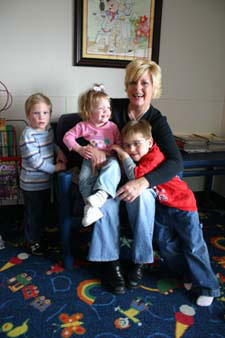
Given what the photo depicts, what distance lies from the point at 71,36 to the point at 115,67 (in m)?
0.44

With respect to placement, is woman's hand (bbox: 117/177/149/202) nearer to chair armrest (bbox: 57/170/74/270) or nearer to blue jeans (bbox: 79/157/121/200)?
blue jeans (bbox: 79/157/121/200)

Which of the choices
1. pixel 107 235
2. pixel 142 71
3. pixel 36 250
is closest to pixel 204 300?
pixel 107 235

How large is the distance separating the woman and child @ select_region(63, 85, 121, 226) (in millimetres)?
65

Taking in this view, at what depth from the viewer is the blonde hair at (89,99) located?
1.73 metres

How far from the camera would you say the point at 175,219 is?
1661 millimetres

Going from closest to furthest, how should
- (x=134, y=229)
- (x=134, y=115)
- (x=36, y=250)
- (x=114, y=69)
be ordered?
(x=134, y=229) → (x=134, y=115) → (x=36, y=250) → (x=114, y=69)

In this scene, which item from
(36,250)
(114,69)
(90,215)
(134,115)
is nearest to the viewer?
(90,215)

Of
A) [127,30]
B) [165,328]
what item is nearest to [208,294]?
[165,328]

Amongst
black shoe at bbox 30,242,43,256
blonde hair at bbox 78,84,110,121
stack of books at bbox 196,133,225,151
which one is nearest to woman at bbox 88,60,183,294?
blonde hair at bbox 78,84,110,121

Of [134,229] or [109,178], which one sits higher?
[109,178]

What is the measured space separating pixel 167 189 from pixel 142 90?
2.07 ft

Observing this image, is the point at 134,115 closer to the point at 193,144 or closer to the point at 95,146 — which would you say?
the point at 95,146

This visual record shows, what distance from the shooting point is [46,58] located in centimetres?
234

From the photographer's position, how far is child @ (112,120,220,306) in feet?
5.23
